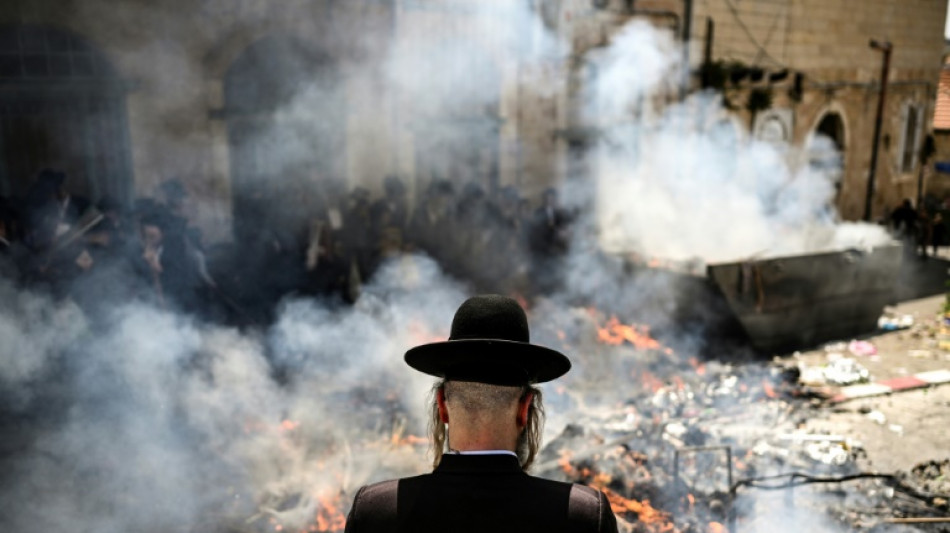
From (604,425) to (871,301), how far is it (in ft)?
20.7

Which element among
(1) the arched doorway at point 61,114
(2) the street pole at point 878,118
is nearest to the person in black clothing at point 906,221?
(2) the street pole at point 878,118

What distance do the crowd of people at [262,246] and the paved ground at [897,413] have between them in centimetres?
439

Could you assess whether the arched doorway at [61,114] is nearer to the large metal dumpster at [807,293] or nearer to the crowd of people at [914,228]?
the large metal dumpster at [807,293]

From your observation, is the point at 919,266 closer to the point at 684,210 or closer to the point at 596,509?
the point at 684,210

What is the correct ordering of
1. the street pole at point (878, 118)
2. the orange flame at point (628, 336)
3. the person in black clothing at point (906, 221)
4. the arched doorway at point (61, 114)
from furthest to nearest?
the street pole at point (878, 118) → the person in black clothing at point (906, 221) → the orange flame at point (628, 336) → the arched doorway at point (61, 114)

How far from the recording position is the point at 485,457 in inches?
80.0

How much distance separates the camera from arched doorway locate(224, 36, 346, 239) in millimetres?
10211

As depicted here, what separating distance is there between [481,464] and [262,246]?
27.3 feet

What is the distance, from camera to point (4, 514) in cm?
488

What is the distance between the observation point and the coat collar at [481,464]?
2020mm

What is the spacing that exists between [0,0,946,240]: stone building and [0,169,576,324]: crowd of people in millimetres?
416

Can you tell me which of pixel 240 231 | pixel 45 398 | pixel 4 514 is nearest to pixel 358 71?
pixel 240 231

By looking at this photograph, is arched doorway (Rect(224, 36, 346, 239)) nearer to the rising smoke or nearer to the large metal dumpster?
the rising smoke

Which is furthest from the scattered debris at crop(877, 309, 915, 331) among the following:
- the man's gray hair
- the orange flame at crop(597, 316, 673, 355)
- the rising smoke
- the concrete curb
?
the man's gray hair
